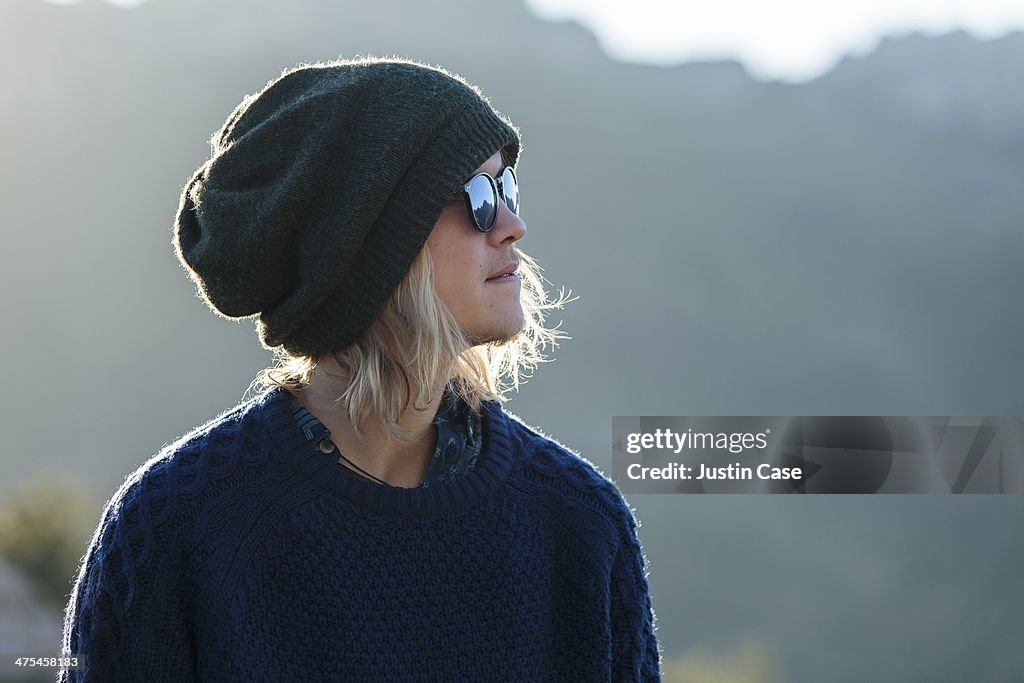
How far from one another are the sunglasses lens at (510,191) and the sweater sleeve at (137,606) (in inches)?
29.5

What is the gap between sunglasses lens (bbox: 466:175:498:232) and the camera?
1754mm

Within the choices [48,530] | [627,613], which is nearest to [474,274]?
[627,613]

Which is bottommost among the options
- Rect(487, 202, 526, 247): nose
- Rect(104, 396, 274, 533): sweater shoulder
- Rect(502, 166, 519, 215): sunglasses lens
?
Rect(104, 396, 274, 533): sweater shoulder

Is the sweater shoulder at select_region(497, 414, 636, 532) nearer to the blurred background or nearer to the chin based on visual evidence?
the chin

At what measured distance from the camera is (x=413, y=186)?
170 cm

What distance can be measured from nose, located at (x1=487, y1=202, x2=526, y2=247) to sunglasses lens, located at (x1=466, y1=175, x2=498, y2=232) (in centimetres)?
1

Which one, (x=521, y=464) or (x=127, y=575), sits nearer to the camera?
(x=127, y=575)

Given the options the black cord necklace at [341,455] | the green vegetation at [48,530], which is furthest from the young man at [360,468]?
the green vegetation at [48,530]

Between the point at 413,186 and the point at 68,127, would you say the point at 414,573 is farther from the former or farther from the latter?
the point at 68,127

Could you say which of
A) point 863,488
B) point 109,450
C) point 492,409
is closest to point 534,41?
point 109,450

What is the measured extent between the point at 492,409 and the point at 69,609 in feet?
2.57

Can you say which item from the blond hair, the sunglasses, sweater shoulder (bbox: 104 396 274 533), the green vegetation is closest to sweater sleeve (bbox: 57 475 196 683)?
sweater shoulder (bbox: 104 396 274 533)

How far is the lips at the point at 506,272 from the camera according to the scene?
179 cm

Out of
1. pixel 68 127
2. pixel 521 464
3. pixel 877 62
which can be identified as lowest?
pixel 521 464
